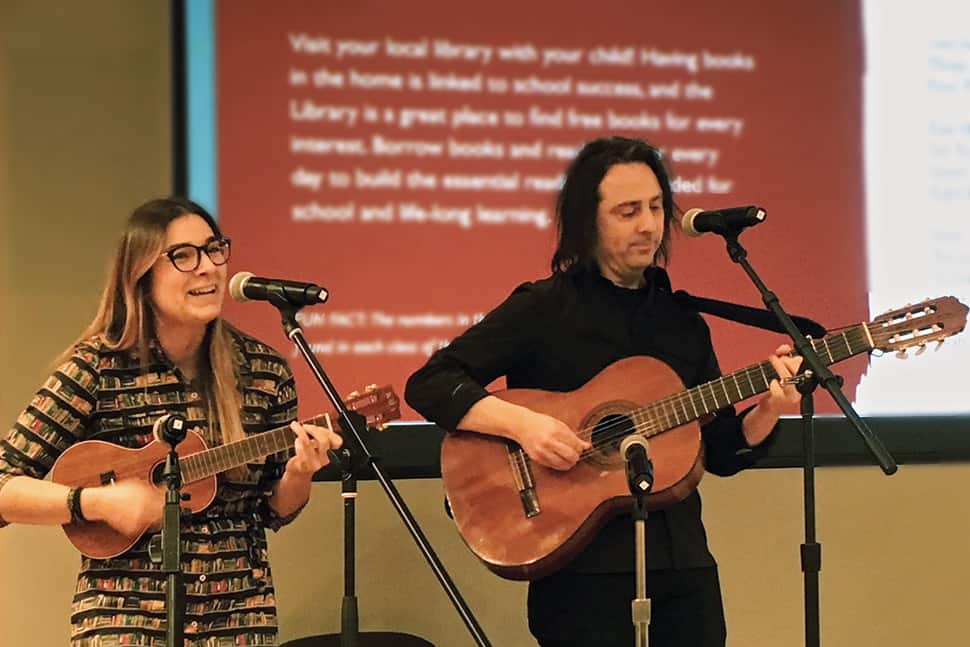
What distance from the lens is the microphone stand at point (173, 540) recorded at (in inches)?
71.8

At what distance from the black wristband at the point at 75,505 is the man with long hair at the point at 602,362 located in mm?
676

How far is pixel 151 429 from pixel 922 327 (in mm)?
1481

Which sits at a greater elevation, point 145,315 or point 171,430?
point 145,315

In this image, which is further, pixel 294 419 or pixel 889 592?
pixel 889 592

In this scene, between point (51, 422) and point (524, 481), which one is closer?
point (51, 422)

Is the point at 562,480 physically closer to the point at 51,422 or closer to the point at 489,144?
the point at 51,422

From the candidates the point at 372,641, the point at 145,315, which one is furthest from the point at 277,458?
the point at 372,641

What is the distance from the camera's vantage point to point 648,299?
2256 millimetres

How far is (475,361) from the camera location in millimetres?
2256

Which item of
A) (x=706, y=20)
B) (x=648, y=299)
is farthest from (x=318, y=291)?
(x=706, y=20)

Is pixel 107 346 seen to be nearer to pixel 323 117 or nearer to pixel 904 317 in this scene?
pixel 323 117

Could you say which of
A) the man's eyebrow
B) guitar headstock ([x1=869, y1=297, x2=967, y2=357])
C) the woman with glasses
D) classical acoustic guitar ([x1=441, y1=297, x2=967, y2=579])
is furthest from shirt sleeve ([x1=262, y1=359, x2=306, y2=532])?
guitar headstock ([x1=869, y1=297, x2=967, y2=357])

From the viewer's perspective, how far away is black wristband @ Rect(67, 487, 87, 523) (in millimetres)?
1973

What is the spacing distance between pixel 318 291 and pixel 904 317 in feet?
3.66
